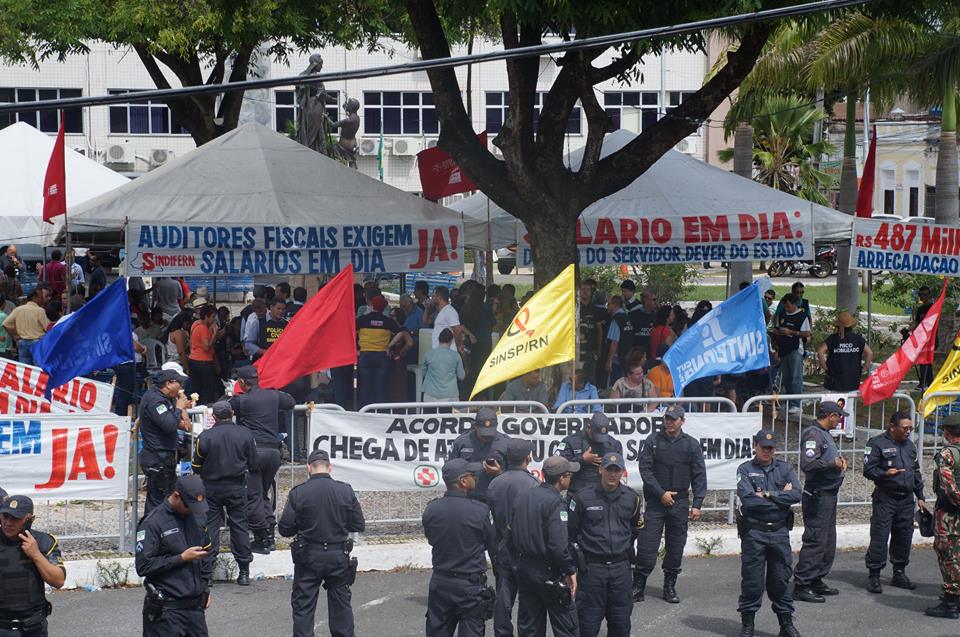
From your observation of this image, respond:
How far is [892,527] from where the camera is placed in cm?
1016

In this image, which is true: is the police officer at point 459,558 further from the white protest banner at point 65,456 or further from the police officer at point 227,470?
the white protest banner at point 65,456

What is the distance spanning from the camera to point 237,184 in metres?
15.2

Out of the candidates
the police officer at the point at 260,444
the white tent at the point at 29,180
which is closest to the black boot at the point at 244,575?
the police officer at the point at 260,444

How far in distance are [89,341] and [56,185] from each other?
171 inches

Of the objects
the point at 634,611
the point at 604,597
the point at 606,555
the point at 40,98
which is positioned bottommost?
the point at 634,611

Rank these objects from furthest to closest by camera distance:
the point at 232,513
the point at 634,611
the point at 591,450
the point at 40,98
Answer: the point at 40,98 → the point at 232,513 → the point at 634,611 → the point at 591,450

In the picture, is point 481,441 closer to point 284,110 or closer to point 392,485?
point 392,485

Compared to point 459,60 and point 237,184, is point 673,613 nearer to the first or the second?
point 459,60

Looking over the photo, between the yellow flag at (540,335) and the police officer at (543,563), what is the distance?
2232 mm

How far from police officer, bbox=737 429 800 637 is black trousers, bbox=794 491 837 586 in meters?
0.89

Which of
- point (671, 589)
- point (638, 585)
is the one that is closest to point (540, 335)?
point (638, 585)

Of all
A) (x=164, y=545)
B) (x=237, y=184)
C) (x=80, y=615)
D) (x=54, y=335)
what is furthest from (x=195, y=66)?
(x=164, y=545)

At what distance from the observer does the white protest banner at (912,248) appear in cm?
1560

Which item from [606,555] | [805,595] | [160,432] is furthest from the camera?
[160,432]
